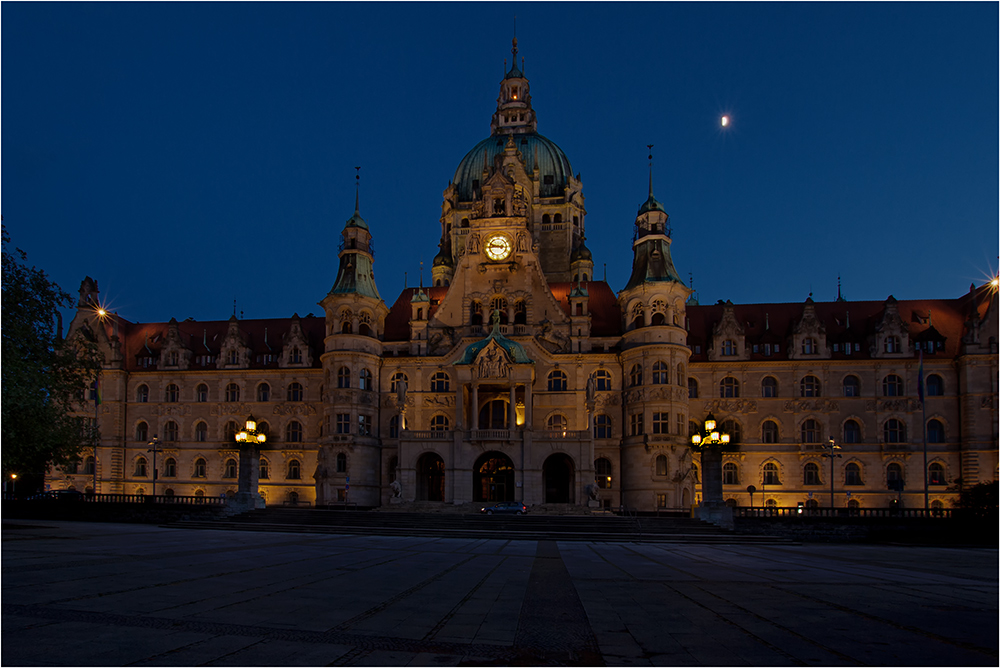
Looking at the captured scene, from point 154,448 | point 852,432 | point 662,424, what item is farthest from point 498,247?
point 154,448

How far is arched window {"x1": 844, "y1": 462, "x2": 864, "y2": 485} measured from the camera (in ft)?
208

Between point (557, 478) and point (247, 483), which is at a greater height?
point (247, 483)

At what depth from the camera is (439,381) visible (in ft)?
221

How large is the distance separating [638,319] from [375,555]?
4327 centimetres

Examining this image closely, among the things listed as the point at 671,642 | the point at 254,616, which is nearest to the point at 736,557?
the point at 671,642

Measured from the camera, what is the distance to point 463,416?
61.4 m

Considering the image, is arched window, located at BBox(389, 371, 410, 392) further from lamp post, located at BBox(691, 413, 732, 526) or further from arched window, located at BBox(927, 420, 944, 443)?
arched window, located at BBox(927, 420, 944, 443)

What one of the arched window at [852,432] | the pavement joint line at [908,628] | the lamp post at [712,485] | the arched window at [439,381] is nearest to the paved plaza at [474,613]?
the pavement joint line at [908,628]

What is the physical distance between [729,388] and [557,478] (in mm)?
16717

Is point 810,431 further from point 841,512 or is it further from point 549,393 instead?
point 549,393

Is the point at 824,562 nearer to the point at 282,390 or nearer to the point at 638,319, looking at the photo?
the point at 638,319

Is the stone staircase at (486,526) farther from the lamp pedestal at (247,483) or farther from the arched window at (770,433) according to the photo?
the arched window at (770,433)

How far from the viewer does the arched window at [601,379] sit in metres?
65.5

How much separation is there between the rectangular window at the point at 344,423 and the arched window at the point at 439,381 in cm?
760
